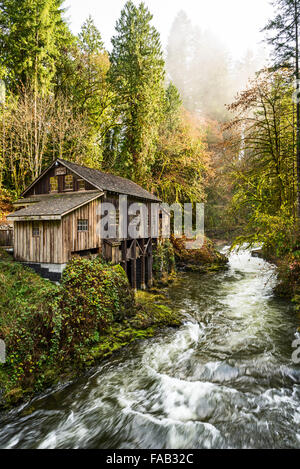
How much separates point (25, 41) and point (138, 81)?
7.89 meters

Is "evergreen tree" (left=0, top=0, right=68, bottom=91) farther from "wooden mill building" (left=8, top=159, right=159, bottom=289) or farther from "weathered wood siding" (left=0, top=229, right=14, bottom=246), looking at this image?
"weathered wood siding" (left=0, top=229, right=14, bottom=246)

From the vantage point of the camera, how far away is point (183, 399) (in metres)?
6.36

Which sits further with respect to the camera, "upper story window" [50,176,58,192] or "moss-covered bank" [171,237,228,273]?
"moss-covered bank" [171,237,228,273]

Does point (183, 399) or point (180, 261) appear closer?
point (183, 399)

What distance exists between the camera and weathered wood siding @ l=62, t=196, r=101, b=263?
1004 cm

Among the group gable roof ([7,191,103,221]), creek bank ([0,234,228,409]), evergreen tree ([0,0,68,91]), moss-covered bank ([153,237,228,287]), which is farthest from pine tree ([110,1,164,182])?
creek bank ([0,234,228,409])

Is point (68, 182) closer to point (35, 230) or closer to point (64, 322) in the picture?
point (35, 230)

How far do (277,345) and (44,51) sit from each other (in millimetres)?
21804

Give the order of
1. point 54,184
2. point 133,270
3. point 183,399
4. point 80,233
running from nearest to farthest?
point 183,399 → point 80,233 → point 54,184 → point 133,270

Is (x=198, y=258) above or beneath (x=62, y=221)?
beneath

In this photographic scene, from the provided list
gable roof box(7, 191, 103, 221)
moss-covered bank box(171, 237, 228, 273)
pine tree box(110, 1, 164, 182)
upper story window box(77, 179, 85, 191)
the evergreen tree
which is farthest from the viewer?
moss-covered bank box(171, 237, 228, 273)

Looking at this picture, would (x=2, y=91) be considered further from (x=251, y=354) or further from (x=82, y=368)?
(x=251, y=354)

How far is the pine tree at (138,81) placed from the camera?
19.1 m

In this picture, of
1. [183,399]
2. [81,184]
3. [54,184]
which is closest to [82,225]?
[81,184]
